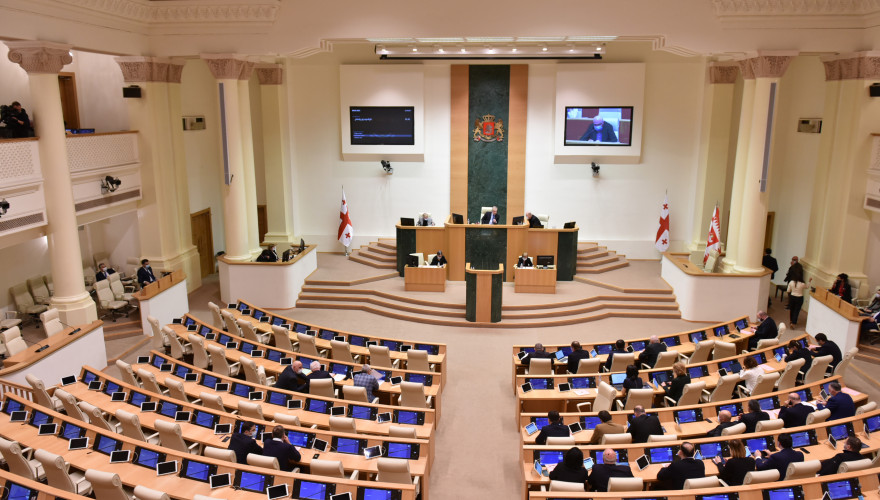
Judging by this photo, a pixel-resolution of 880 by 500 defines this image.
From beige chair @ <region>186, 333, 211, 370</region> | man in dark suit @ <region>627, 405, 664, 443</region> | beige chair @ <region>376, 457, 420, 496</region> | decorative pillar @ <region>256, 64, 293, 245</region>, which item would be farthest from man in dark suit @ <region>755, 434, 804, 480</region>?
decorative pillar @ <region>256, 64, 293, 245</region>

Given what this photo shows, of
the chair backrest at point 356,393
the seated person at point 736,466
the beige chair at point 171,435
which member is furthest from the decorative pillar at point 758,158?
the beige chair at point 171,435

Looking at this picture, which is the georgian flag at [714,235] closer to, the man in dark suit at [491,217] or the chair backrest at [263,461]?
the man in dark suit at [491,217]

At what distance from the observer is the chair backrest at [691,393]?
952cm

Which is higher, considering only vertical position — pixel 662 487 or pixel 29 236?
pixel 29 236

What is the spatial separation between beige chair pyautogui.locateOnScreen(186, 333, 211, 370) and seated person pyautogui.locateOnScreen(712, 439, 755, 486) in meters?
8.56

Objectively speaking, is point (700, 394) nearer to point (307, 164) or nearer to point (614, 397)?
point (614, 397)

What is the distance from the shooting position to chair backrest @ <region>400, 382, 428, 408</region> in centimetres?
960

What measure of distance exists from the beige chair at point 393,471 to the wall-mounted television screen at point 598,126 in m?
14.0

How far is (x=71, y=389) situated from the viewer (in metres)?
9.94

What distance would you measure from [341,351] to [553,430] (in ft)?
15.5

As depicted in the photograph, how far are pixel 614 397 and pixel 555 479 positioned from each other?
2403mm

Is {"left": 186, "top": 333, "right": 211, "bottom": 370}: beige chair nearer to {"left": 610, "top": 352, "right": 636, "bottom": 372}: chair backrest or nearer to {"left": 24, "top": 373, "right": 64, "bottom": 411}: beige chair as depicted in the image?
{"left": 24, "top": 373, "right": 64, "bottom": 411}: beige chair

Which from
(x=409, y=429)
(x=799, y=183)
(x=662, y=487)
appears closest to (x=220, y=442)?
(x=409, y=429)

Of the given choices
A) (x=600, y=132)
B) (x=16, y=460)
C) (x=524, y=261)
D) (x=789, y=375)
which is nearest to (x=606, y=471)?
(x=789, y=375)
